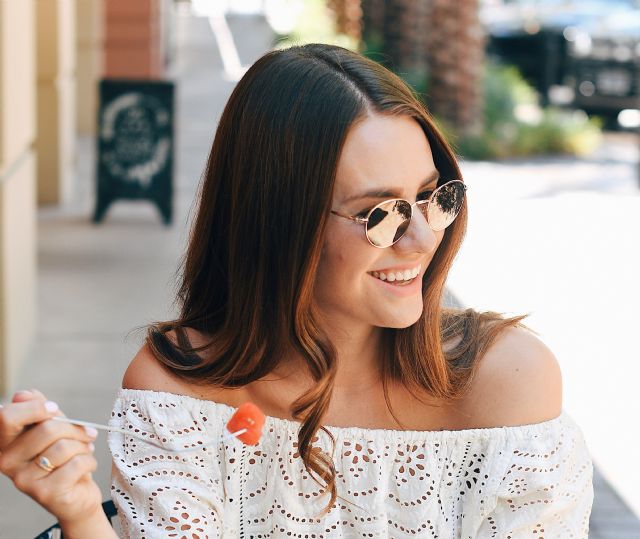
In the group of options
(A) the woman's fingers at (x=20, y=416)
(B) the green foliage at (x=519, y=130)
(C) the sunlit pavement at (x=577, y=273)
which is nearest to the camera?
(A) the woman's fingers at (x=20, y=416)

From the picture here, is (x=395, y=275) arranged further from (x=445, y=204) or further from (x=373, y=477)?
(x=373, y=477)

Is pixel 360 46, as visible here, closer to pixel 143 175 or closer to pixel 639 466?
pixel 143 175

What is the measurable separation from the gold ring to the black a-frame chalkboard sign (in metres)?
7.35

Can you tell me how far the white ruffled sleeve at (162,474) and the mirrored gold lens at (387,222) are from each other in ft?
1.60

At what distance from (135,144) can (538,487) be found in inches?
281

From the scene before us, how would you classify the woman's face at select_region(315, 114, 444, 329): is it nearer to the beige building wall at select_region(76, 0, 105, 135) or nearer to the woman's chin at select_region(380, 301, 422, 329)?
the woman's chin at select_region(380, 301, 422, 329)

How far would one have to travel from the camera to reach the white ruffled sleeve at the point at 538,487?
2264mm

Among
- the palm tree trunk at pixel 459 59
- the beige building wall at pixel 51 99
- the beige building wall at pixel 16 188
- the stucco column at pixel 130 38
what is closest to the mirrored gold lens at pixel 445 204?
the beige building wall at pixel 16 188

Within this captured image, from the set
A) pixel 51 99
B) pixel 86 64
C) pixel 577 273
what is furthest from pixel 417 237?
pixel 86 64

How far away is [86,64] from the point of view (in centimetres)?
1351

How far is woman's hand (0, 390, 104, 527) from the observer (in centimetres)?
174

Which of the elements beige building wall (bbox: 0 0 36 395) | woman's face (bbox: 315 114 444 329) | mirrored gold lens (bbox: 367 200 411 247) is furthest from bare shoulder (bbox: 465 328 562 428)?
beige building wall (bbox: 0 0 36 395)

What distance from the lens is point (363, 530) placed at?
2.33 metres

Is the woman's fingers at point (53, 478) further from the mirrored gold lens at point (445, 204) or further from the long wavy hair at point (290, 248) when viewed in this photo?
the mirrored gold lens at point (445, 204)
